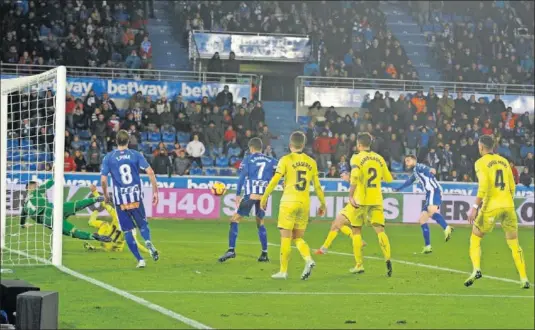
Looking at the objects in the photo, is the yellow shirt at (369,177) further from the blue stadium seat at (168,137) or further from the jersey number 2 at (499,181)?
the blue stadium seat at (168,137)

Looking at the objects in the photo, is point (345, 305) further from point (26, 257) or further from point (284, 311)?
point (26, 257)

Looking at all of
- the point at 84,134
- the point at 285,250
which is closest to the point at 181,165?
the point at 84,134

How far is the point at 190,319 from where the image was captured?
984 cm

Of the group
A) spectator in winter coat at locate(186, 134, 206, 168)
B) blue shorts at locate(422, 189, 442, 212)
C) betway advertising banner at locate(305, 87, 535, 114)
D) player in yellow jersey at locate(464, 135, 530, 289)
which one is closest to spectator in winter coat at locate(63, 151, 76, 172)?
spectator in winter coat at locate(186, 134, 206, 168)

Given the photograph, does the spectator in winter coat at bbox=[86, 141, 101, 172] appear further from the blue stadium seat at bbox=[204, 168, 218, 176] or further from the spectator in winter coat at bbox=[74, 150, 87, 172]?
the blue stadium seat at bbox=[204, 168, 218, 176]

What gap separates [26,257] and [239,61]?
692 inches

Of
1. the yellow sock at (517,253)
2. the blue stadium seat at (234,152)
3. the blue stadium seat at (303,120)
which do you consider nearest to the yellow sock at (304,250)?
the yellow sock at (517,253)

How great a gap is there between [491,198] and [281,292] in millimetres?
2667

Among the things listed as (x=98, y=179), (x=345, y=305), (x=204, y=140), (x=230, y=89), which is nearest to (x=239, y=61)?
(x=230, y=89)

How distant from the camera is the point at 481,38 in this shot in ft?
122

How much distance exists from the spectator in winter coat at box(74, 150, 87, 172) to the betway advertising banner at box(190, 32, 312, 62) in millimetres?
8303

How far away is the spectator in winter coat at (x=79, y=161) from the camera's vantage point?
2508 cm

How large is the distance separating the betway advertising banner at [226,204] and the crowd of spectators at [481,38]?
8.32m

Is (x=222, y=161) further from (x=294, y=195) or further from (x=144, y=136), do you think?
(x=294, y=195)
